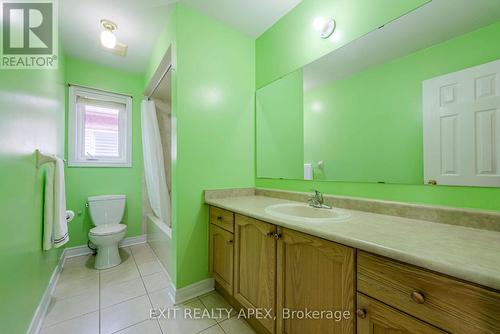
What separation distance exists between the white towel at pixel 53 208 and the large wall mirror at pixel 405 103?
1.85 metres

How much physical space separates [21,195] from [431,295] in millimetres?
1927

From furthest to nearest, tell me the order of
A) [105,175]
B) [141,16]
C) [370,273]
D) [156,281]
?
[105,175] < [156,281] < [141,16] < [370,273]

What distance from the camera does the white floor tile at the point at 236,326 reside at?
1.29 m

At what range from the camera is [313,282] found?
91 centimetres

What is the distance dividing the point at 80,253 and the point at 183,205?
6.26 ft

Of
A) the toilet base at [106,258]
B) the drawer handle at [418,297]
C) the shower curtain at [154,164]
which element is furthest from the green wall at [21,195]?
the drawer handle at [418,297]

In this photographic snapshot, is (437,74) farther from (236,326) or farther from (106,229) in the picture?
(106,229)

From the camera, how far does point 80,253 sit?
7.91 feet

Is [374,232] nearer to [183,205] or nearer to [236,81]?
[183,205]

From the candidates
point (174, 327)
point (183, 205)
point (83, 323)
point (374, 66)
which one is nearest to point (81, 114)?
point (183, 205)

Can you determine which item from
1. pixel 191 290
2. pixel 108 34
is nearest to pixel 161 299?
pixel 191 290

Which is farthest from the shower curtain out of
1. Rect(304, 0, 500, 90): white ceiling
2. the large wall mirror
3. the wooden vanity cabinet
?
Rect(304, 0, 500, 90): white ceiling

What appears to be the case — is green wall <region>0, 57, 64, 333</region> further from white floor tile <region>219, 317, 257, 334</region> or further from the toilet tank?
white floor tile <region>219, 317, 257, 334</region>

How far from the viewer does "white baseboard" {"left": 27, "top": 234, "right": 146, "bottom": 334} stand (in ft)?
4.18
